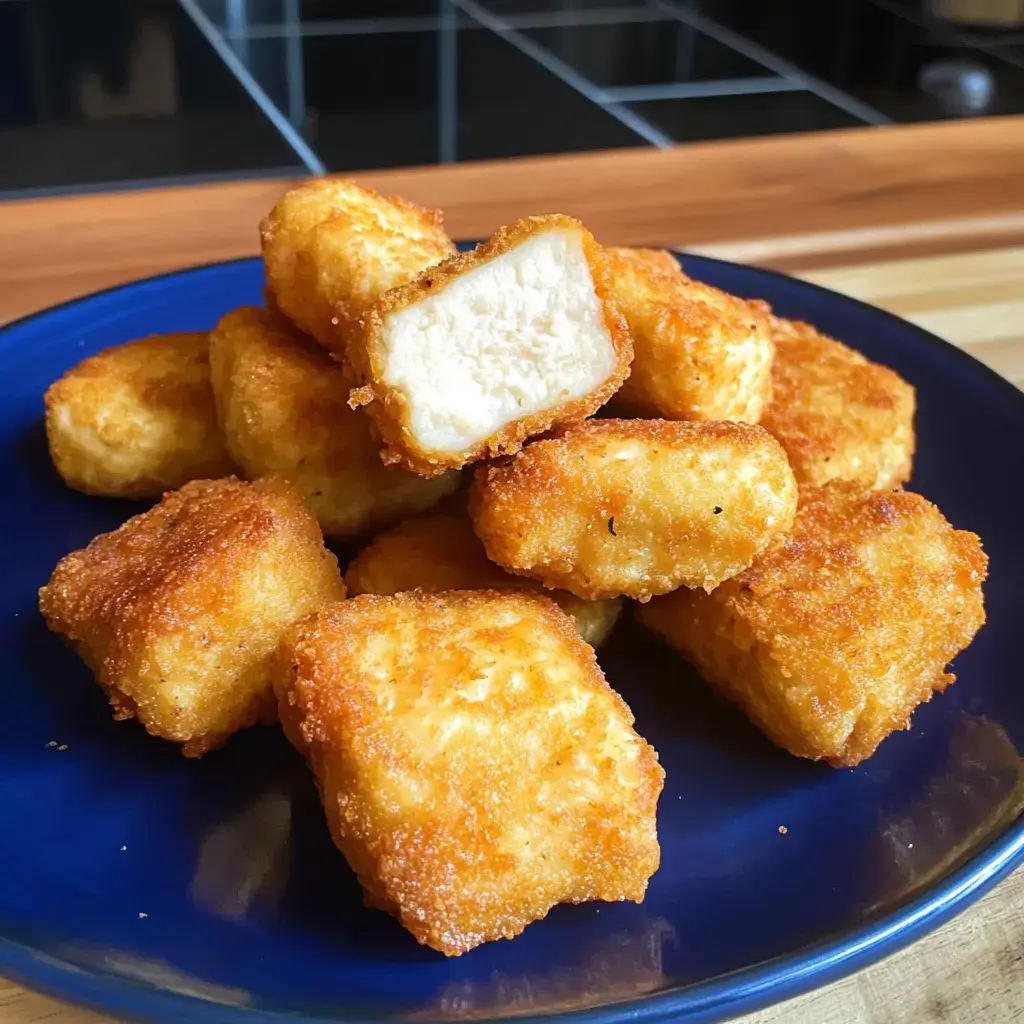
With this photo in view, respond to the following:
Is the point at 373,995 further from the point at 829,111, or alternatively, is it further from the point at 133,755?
the point at 829,111

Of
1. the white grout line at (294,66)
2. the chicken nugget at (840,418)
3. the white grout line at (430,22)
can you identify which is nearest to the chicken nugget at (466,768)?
the chicken nugget at (840,418)

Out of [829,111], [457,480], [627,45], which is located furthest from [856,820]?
[627,45]

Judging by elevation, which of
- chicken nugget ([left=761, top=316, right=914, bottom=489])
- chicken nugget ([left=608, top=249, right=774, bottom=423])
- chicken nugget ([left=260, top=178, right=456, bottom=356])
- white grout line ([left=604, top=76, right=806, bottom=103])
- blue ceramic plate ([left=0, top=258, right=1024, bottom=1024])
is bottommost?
white grout line ([left=604, top=76, right=806, bottom=103])

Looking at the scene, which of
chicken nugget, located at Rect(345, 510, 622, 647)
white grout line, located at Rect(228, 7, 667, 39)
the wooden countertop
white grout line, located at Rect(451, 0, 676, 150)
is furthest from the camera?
white grout line, located at Rect(228, 7, 667, 39)

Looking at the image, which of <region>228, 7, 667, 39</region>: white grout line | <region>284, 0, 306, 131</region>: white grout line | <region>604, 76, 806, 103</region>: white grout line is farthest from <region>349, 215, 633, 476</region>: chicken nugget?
<region>228, 7, 667, 39</region>: white grout line

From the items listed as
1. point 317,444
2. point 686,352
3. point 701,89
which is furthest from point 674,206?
point 701,89

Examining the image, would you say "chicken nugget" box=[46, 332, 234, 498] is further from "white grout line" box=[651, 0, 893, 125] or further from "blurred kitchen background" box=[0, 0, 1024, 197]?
"white grout line" box=[651, 0, 893, 125]

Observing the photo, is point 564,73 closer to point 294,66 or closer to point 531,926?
point 294,66
